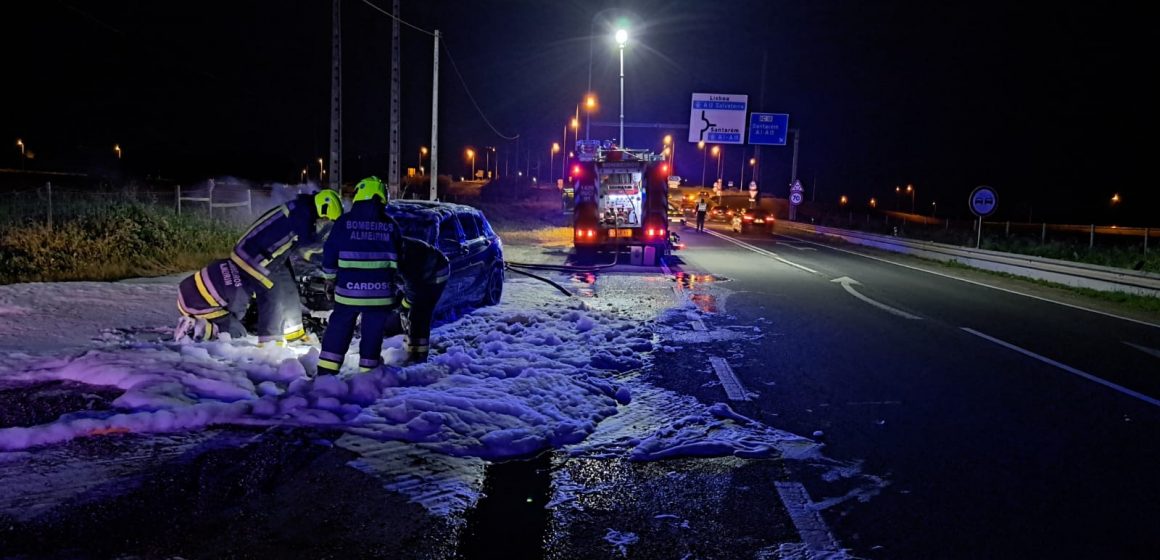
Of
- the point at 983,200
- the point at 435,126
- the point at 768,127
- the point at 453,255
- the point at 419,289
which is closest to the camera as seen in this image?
the point at 419,289

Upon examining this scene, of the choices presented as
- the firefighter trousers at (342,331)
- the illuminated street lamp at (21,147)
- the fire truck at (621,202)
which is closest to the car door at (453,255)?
the firefighter trousers at (342,331)

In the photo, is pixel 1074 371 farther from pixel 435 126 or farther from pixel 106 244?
pixel 435 126

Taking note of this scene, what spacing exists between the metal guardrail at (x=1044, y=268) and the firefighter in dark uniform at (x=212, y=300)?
16.1 meters

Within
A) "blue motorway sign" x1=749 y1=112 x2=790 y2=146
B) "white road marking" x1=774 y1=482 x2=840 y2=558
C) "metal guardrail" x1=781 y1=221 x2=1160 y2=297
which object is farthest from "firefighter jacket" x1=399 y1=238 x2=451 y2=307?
"blue motorway sign" x1=749 y1=112 x2=790 y2=146

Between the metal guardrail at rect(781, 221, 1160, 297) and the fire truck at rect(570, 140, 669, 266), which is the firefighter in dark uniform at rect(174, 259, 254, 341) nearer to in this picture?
the fire truck at rect(570, 140, 669, 266)

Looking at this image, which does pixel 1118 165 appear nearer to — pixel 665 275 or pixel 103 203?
pixel 665 275

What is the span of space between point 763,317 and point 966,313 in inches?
145

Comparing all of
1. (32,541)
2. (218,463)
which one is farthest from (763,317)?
(32,541)

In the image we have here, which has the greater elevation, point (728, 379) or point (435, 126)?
point (435, 126)

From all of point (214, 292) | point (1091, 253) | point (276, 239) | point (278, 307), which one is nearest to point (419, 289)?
point (276, 239)

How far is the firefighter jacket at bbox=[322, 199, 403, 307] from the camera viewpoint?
631cm

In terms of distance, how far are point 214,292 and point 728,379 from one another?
4951mm

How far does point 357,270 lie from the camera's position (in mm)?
6324

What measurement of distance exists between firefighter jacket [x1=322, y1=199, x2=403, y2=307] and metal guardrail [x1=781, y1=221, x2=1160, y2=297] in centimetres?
1514
